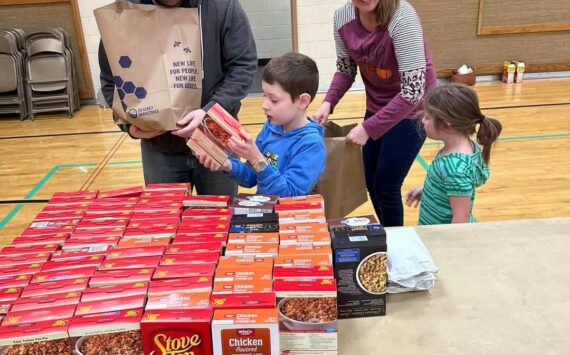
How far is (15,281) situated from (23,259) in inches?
4.3

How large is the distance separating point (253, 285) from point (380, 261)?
34 centimetres

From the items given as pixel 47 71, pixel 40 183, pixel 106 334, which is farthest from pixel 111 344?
pixel 47 71

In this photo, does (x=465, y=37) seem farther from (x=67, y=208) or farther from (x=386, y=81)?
(x=67, y=208)

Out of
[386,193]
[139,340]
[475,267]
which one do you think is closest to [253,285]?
[139,340]

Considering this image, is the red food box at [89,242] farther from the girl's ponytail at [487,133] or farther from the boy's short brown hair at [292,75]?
the girl's ponytail at [487,133]

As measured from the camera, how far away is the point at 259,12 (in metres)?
8.05

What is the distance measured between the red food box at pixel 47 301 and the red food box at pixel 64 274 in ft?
0.22

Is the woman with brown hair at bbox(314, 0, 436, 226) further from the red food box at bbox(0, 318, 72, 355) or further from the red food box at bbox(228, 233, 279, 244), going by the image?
the red food box at bbox(0, 318, 72, 355)

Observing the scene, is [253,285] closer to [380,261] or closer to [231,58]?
[380,261]

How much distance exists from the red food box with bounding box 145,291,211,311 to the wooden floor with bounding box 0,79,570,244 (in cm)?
248

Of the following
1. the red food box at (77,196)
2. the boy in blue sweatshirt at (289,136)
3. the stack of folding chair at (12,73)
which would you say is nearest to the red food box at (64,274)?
the red food box at (77,196)

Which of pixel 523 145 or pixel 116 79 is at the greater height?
pixel 116 79

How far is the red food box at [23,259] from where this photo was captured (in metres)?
1.26

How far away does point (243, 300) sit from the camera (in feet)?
3.43
